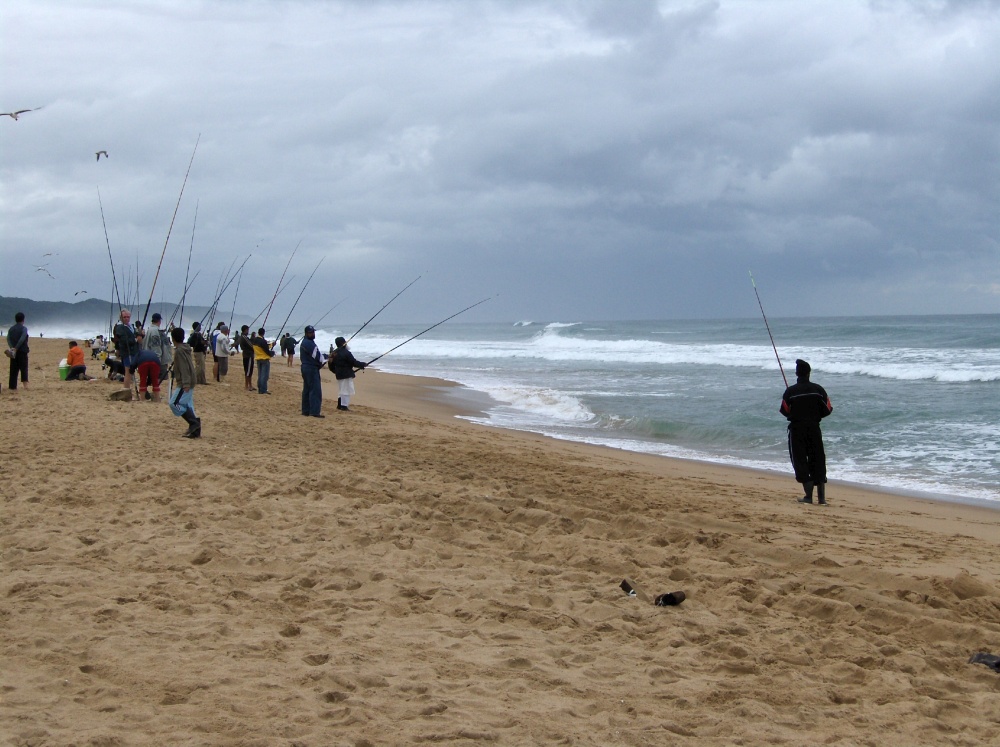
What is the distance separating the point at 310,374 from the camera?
495 inches

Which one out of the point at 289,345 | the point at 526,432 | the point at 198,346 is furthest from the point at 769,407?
the point at 289,345

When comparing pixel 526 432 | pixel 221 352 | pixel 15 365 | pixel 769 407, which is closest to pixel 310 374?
pixel 526 432

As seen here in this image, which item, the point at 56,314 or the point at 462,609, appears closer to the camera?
the point at 462,609

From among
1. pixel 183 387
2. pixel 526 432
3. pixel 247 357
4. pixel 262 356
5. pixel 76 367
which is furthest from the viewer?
pixel 247 357

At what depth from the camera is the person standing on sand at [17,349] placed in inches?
487

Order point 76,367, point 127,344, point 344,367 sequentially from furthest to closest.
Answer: point 76,367 < point 344,367 < point 127,344

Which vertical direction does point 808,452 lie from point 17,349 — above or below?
below

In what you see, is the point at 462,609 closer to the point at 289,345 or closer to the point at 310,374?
the point at 310,374

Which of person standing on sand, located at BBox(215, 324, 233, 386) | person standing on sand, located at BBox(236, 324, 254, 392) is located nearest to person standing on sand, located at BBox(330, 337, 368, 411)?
person standing on sand, located at BBox(236, 324, 254, 392)

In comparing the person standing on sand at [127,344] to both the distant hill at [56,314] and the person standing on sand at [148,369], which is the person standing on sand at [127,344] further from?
the distant hill at [56,314]

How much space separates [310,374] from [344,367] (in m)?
1.02

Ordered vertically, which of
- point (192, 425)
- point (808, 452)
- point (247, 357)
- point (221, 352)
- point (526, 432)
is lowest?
point (526, 432)

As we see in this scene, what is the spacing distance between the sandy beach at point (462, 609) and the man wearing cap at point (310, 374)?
14.2 feet

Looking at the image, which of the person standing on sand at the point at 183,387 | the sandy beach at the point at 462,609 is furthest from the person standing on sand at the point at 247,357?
the sandy beach at the point at 462,609
